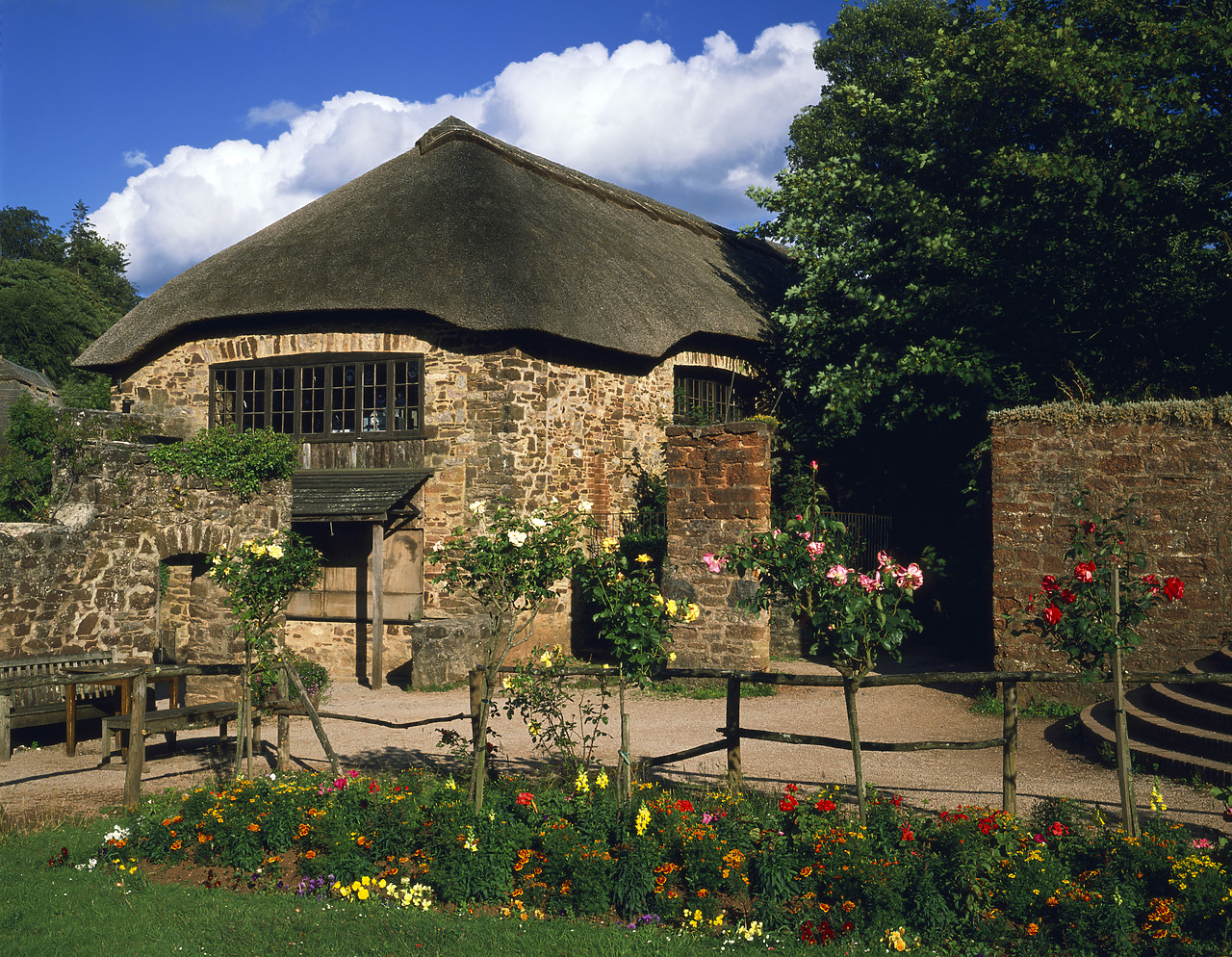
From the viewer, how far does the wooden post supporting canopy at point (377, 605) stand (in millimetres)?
12273

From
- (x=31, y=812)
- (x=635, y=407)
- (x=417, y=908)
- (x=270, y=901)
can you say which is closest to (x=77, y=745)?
(x=31, y=812)

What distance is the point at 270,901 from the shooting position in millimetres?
4711

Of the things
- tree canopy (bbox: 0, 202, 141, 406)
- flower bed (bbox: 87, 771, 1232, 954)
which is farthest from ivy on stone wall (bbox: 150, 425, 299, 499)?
tree canopy (bbox: 0, 202, 141, 406)

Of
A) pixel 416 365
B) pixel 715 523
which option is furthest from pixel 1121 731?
pixel 416 365

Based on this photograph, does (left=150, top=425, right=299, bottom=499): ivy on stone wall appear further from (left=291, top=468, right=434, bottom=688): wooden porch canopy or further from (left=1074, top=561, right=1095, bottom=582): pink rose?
(left=1074, top=561, right=1095, bottom=582): pink rose

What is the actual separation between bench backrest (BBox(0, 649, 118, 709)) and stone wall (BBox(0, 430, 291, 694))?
1.10ft

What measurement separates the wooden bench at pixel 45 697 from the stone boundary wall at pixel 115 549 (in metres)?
0.37

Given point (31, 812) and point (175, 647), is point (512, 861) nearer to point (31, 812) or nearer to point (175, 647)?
point (31, 812)

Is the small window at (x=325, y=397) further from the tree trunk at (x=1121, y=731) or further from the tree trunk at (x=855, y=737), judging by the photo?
the tree trunk at (x=1121, y=731)

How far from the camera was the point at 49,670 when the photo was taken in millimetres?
8492

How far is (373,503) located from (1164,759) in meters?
9.18

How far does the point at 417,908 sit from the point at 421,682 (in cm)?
→ 716

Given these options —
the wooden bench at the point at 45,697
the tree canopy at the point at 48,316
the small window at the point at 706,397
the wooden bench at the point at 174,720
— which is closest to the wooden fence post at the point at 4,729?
the wooden bench at the point at 45,697

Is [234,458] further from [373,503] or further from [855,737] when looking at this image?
[855,737]
